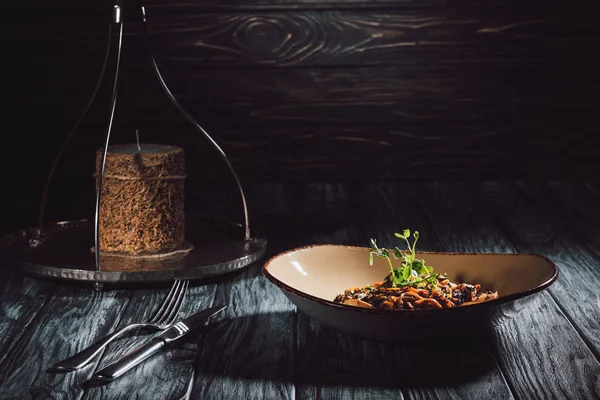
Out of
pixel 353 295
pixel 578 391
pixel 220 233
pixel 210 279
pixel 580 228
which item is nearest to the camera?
pixel 578 391

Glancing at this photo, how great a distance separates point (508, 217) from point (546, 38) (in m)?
0.65

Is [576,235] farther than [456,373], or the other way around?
[576,235]

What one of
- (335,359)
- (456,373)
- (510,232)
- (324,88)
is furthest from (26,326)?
(324,88)

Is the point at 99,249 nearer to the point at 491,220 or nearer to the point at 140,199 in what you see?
the point at 140,199

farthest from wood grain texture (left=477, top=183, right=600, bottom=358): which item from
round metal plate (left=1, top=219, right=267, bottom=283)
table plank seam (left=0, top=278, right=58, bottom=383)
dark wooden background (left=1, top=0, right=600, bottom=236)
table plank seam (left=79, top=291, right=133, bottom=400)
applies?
table plank seam (left=0, top=278, right=58, bottom=383)

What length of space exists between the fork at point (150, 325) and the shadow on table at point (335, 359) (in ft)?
0.27

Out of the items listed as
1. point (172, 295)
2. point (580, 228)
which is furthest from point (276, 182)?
point (172, 295)

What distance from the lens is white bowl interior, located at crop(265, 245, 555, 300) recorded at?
1.31m

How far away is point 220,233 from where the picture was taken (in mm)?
1761

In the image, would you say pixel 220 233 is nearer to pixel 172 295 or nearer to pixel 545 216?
pixel 172 295

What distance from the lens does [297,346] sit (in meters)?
1.25

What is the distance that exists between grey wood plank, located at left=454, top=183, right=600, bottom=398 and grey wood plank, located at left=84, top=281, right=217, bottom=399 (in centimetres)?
41

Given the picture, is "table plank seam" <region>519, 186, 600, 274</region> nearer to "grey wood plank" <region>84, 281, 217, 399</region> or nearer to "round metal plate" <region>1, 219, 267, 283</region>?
"round metal plate" <region>1, 219, 267, 283</region>

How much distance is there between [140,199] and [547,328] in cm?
71
